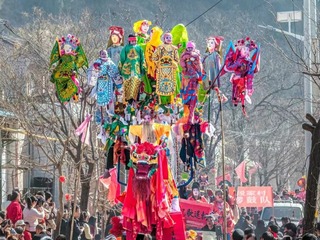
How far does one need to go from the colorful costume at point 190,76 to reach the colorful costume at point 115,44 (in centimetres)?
124

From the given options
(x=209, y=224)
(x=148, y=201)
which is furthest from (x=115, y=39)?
(x=209, y=224)

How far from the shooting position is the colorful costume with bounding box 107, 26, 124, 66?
18844 mm

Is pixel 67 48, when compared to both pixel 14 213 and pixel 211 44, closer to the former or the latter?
pixel 211 44

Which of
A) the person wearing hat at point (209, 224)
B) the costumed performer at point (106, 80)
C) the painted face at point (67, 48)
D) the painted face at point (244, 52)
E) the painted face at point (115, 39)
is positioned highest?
the painted face at point (115, 39)

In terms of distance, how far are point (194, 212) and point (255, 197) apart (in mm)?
9937

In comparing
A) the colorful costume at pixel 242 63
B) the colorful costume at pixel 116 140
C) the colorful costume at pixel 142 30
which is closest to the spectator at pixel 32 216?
the colorful costume at pixel 116 140

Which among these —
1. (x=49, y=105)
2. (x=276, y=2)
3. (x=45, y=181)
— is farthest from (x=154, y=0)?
(x=49, y=105)

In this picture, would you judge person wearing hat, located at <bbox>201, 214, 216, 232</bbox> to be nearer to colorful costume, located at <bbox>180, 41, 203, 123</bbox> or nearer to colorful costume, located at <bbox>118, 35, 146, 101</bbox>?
colorful costume, located at <bbox>180, 41, 203, 123</bbox>

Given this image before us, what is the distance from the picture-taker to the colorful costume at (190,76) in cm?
1836

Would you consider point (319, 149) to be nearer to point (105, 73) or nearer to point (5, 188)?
point (105, 73)

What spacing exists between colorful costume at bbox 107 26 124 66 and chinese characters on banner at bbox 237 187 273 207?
12.1m

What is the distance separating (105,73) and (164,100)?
1168 millimetres

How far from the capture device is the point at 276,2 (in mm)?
76062

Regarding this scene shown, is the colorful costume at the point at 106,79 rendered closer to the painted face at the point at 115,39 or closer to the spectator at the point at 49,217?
the painted face at the point at 115,39
